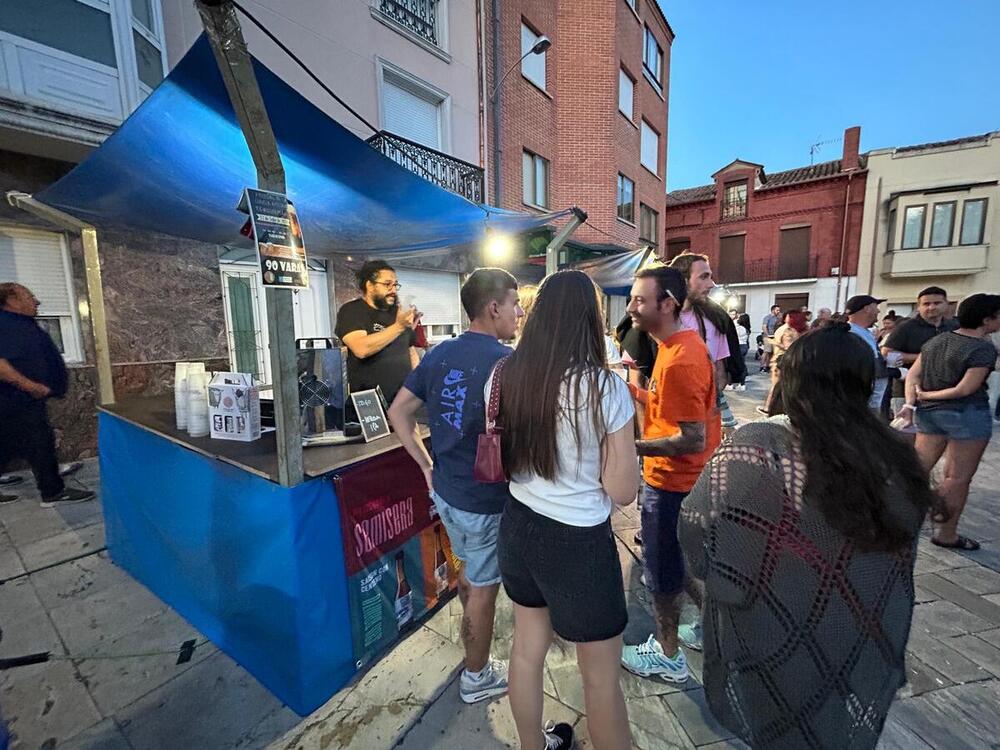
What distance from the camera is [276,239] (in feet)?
5.17

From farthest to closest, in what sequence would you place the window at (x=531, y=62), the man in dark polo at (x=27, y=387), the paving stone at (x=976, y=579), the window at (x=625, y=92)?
the window at (x=625, y=92) < the window at (x=531, y=62) < the man in dark polo at (x=27, y=387) < the paving stone at (x=976, y=579)

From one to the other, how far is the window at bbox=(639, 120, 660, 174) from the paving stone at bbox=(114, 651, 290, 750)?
16125mm

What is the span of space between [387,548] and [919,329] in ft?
18.9

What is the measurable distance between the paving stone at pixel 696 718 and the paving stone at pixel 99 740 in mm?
2259

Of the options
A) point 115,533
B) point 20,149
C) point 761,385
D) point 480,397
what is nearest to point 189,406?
point 115,533

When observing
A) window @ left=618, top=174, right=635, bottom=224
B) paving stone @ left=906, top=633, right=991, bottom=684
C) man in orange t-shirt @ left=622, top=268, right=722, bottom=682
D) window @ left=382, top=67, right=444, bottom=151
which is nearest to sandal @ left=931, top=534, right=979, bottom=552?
paving stone @ left=906, top=633, right=991, bottom=684

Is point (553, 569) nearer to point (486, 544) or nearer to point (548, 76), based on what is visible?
point (486, 544)

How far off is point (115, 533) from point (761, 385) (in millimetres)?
11434

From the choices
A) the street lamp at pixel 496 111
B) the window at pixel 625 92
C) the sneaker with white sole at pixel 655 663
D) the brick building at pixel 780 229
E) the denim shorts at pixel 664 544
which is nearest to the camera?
the denim shorts at pixel 664 544

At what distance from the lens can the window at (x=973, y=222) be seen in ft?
55.9

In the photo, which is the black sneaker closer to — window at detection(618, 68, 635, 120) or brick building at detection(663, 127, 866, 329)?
window at detection(618, 68, 635, 120)

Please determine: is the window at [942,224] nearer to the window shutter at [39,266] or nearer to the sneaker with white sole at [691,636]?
the sneaker with white sole at [691,636]

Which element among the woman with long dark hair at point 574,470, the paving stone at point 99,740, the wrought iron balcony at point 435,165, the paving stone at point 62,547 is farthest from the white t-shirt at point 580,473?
the wrought iron balcony at point 435,165

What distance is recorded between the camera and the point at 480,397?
166 cm
